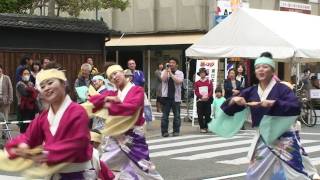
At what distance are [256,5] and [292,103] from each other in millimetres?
22969

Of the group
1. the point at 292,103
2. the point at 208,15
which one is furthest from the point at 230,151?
the point at 208,15

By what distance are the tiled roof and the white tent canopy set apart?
→ 11.7 feet

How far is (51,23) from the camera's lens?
714 inches

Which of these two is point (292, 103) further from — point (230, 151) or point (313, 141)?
point (313, 141)

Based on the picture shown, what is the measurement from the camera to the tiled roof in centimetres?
1697

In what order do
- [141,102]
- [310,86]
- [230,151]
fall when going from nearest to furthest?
[141,102] → [230,151] → [310,86]

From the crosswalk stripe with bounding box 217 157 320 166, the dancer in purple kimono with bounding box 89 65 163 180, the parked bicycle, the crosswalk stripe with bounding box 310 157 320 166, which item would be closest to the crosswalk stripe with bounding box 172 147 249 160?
the crosswalk stripe with bounding box 217 157 320 166

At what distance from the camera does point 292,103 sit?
6.05 m

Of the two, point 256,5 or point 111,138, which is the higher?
point 256,5

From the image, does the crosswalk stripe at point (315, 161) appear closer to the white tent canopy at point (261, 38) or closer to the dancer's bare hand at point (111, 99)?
the white tent canopy at point (261, 38)

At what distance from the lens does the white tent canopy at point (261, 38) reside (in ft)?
50.9

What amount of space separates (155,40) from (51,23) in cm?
1000

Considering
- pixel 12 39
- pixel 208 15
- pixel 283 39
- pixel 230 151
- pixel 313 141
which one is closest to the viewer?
pixel 230 151

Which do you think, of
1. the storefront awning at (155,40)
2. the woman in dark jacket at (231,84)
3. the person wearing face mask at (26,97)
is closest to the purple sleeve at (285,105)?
the person wearing face mask at (26,97)
